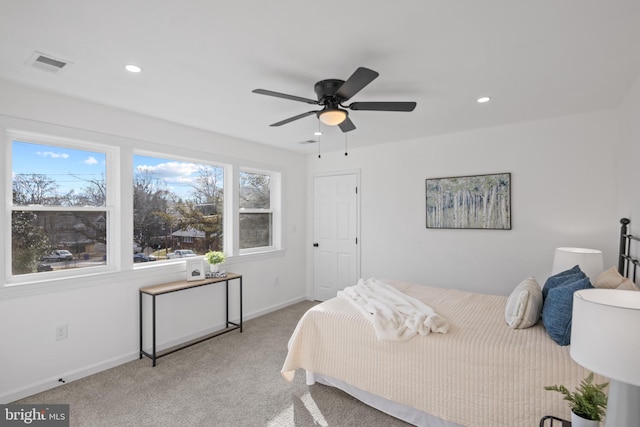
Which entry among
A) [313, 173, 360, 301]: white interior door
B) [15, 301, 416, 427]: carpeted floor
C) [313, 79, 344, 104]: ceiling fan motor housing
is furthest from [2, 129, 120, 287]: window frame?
[313, 173, 360, 301]: white interior door

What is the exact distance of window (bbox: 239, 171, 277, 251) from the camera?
4492mm

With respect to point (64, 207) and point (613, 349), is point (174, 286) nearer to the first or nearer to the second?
point (64, 207)

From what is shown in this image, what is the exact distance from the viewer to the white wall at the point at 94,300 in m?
2.49

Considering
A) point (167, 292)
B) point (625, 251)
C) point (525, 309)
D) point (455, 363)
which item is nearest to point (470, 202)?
point (625, 251)

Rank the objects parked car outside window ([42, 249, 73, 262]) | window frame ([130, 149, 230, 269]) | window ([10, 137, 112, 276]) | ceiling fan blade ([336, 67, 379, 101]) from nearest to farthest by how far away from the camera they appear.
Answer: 1. ceiling fan blade ([336, 67, 379, 101])
2. window ([10, 137, 112, 276])
3. parked car outside window ([42, 249, 73, 262])
4. window frame ([130, 149, 230, 269])

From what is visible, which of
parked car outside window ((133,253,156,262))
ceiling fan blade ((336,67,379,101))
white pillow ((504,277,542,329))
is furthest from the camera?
parked car outside window ((133,253,156,262))

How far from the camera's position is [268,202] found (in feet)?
16.1

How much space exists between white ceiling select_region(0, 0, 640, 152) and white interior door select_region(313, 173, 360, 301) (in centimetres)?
208

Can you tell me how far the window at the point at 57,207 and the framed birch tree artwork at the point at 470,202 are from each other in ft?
12.1

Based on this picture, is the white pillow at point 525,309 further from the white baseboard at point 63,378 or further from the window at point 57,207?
the window at point 57,207

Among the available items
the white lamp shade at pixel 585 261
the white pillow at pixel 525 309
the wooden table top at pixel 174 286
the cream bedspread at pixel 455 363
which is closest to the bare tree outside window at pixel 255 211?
the wooden table top at pixel 174 286

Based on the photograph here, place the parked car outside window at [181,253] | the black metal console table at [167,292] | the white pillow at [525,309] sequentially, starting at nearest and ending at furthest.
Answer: the white pillow at [525,309]
the black metal console table at [167,292]
the parked car outside window at [181,253]

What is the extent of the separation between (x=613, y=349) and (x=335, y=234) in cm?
404

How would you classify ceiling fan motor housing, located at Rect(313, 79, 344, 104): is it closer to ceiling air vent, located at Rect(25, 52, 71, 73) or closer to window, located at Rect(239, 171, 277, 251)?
ceiling air vent, located at Rect(25, 52, 71, 73)
